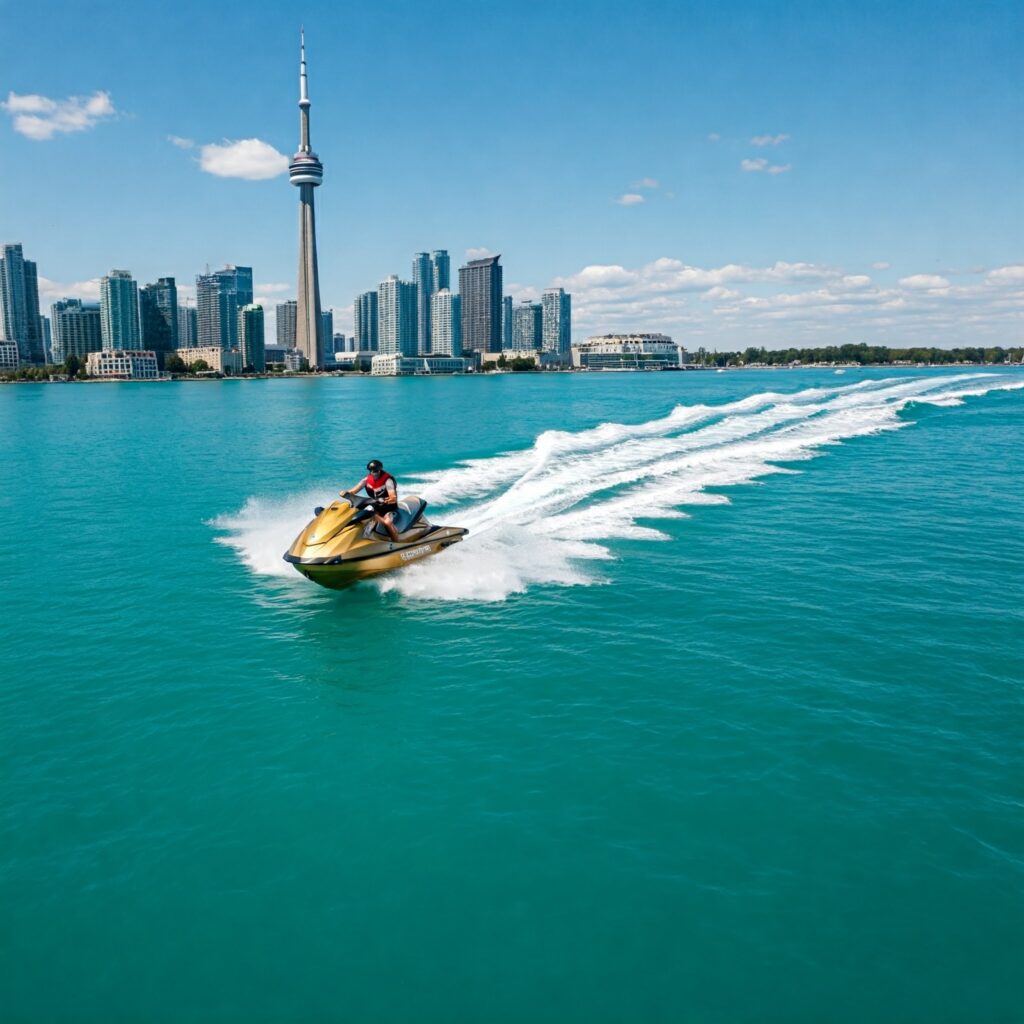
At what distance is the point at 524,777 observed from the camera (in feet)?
40.7

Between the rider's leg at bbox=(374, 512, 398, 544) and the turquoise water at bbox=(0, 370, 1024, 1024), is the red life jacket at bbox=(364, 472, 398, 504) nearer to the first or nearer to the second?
the rider's leg at bbox=(374, 512, 398, 544)

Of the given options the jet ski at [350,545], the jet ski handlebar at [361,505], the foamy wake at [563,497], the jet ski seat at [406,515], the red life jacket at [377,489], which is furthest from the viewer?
the foamy wake at [563,497]

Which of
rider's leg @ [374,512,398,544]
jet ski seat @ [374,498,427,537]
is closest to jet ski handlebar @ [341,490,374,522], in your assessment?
rider's leg @ [374,512,398,544]

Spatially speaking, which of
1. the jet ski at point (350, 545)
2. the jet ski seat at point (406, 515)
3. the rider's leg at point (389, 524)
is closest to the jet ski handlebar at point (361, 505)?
the jet ski at point (350, 545)

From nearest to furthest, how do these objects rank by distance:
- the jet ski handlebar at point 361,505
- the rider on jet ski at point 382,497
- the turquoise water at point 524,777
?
the turquoise water at point 524,777 → the jet ski handlebar at point 361,505 → the rider on jet ski at point 382,497

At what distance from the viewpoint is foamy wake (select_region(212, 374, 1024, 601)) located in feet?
73.0

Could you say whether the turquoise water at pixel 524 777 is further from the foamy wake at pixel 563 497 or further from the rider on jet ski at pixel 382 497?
the rider on jet ski at pixel 382 497

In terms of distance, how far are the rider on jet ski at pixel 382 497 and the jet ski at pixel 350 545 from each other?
0.14 m

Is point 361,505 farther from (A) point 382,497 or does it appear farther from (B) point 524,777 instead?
(B) point 524,777

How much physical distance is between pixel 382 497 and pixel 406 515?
109cm

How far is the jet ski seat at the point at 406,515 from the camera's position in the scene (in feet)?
70.0

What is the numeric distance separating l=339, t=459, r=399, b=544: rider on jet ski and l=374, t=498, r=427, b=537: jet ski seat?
0.61 feet

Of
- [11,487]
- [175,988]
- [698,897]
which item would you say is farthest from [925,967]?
[11,487]

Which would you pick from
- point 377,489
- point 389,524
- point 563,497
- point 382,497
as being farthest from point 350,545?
point 563,497
